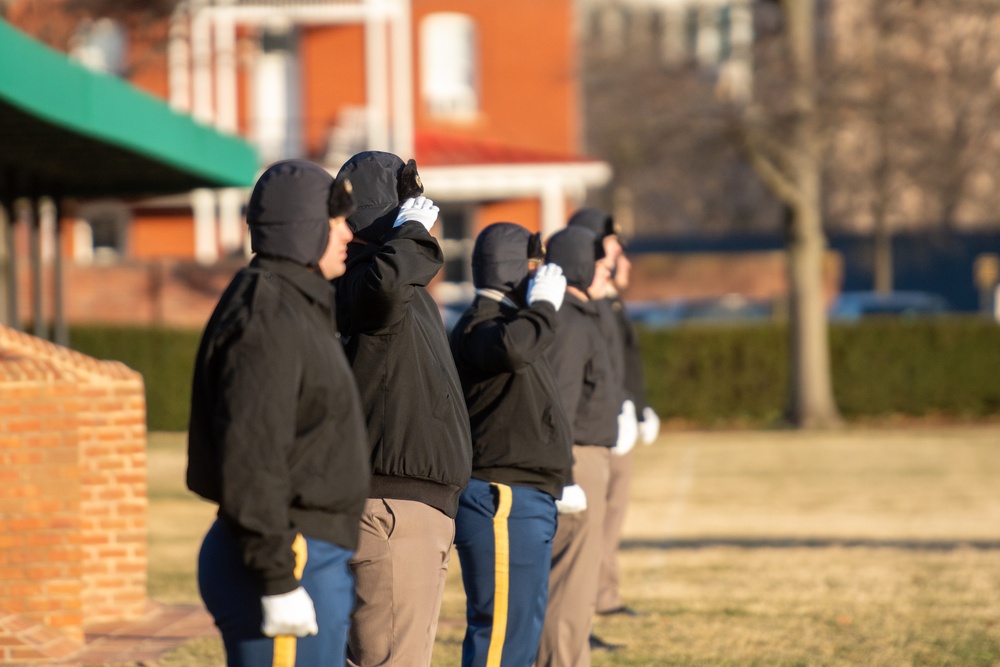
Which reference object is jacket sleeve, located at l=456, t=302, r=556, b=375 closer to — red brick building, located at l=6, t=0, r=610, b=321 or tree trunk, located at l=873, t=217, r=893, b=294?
red brick building, located at l=6, t=0, r=610, b=321

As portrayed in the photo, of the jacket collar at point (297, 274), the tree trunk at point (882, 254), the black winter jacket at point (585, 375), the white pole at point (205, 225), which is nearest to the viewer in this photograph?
the jacket collar at point (297, 274)

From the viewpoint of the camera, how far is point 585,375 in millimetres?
6594

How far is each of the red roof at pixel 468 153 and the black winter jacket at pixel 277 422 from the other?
21970 millimetres

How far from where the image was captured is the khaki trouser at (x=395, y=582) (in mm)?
4512

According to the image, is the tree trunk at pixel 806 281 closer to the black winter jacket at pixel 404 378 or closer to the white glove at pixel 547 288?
the white glove at pixel 547 288

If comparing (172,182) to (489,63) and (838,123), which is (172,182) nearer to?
(838,123)

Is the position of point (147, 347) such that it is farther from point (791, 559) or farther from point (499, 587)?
point (499, 587)

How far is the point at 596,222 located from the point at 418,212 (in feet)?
10.5

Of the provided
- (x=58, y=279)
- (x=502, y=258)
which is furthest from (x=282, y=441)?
(x=58, y=279)

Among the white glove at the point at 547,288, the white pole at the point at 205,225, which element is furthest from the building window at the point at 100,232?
the white glove at the point at 547,288

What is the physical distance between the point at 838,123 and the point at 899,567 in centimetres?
1403

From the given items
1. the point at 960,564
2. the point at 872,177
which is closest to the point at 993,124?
the point at 872,177

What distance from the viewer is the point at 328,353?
373cm

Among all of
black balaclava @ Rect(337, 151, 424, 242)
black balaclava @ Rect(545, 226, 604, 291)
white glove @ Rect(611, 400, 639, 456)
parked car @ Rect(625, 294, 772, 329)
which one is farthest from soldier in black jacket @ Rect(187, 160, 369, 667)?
parked car @ Rect(625, 294, 772, 329)
